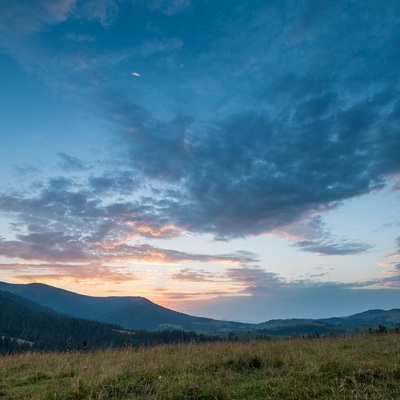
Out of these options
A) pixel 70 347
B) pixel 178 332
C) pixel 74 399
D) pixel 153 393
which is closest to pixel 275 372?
pixel 153 393

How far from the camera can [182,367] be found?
371 inches

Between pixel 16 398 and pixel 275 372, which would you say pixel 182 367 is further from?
pixel 16 398

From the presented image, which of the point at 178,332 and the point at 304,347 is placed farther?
the point at 178,332

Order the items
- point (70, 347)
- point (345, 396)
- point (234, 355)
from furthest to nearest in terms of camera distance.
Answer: point (70, 347), point (234, 355), point (345, 396)

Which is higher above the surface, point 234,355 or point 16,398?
point 234,355

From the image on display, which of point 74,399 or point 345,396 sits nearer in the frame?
point 345,396

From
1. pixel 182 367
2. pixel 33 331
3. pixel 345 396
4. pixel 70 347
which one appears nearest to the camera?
pixel 345 396

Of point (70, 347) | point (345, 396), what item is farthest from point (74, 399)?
point (70, 347)

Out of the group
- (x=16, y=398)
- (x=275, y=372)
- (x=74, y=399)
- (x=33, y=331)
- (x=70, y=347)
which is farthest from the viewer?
(x=33, y=331)

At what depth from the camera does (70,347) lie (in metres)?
18.3

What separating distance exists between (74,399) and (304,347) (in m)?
9.67

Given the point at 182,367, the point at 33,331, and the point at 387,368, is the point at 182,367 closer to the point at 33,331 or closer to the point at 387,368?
the point at 387,368

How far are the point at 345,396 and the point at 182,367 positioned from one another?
16.3 feet

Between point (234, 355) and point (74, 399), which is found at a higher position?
point (234, 355)
